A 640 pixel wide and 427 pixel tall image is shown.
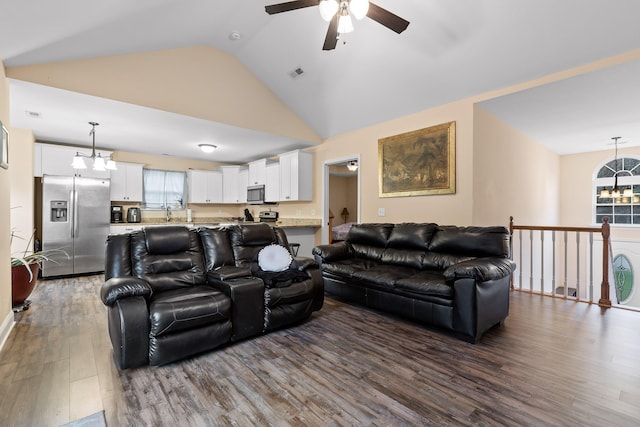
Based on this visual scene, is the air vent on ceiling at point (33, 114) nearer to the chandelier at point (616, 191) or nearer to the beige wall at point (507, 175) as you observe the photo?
the beige wall at point (507, 175)

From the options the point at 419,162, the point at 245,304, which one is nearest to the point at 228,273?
the point at 245,304

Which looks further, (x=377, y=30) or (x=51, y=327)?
(x=377, y=30)

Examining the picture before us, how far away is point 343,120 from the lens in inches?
202

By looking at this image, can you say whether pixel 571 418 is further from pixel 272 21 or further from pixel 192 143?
pixel 192 143

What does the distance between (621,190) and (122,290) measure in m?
8.88

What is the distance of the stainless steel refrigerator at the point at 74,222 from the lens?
5000 millimetres

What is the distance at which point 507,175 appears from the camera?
15.1 ft

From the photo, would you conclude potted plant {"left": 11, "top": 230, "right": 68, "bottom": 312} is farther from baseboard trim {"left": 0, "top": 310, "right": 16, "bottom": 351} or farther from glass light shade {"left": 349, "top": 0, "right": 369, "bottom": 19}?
glass light shade {"left": 349, "top": 0, "right": 369, "bottom": 19}

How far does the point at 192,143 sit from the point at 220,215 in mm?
2617

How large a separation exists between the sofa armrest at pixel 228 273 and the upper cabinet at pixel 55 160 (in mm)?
4254


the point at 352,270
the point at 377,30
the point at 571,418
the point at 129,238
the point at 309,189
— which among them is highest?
the point at 377,30

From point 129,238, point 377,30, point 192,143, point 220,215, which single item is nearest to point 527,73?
point 377,30

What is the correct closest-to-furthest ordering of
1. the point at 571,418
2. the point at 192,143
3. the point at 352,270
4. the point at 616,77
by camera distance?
the point at 571,418 < the point at 616,77 < the point at 352,270 < the point at 192,143

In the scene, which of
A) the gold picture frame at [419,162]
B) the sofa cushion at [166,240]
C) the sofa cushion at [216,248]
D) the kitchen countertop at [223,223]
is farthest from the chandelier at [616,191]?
the sofa cushion at [166,240]
